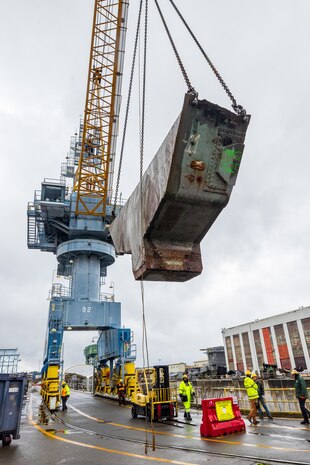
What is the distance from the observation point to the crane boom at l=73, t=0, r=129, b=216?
22094 millimetres

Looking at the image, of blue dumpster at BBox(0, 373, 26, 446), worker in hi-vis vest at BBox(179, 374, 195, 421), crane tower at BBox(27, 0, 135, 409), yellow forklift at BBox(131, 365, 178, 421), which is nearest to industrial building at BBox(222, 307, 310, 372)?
crane tower at BBox(27, 0, 135, 409)

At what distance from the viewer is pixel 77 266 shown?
83.4 feet

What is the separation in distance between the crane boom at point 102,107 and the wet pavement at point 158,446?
17.6 metres

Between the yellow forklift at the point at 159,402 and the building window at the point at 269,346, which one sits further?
the building window at the point at 269,346

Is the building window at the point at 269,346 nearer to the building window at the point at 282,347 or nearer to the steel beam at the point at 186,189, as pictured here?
the building window at the point at 282,347

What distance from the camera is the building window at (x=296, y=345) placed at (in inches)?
1574

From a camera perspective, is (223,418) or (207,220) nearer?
(207,220)

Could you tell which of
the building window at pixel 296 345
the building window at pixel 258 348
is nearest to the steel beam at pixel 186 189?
the building window at pixel 296 345

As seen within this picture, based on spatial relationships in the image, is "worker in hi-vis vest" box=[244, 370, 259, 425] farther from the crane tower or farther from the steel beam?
the crane tower

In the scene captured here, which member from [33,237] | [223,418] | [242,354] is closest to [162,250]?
[223,418]

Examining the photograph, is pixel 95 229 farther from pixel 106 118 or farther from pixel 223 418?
pixel 223 418

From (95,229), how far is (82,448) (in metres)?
19.1

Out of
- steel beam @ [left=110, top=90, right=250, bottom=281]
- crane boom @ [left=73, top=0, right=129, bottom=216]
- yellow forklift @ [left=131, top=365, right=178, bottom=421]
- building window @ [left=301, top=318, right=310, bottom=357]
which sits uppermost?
crane boom @ [left=73, top=0, right=129, bottom=216]

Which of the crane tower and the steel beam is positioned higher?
the crane tower
